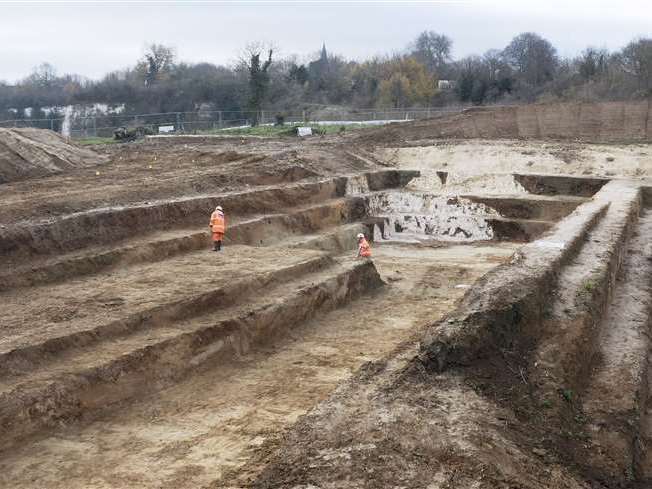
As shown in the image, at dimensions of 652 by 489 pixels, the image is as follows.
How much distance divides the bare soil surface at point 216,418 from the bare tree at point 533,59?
40.4 metres

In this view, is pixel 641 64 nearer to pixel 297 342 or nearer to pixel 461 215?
pixel 461 215

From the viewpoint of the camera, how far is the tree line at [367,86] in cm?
4075

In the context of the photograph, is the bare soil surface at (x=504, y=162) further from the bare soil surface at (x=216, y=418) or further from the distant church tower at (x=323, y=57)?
the distant church tower at (x=323, y=57)

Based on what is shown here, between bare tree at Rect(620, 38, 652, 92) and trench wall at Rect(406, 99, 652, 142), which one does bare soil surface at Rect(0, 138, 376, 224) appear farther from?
bare tree at Rect(620, 38, 652, 92)

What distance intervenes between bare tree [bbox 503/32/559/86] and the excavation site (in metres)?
32.6

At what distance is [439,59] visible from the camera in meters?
81.4

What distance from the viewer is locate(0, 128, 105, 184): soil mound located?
54.4 feet

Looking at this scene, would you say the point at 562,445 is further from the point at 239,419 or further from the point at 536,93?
the point at 536,93

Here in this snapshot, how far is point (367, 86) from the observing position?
5044cm

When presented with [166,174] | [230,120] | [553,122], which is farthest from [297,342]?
[230,120]

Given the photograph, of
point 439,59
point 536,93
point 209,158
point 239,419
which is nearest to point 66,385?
point 239,419

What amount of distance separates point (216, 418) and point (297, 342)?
2732mm

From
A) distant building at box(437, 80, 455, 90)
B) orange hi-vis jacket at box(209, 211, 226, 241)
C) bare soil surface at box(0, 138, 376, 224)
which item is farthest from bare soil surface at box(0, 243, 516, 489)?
distant building at box(437, 80, 455, 90)

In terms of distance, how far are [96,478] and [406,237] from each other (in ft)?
45.5
